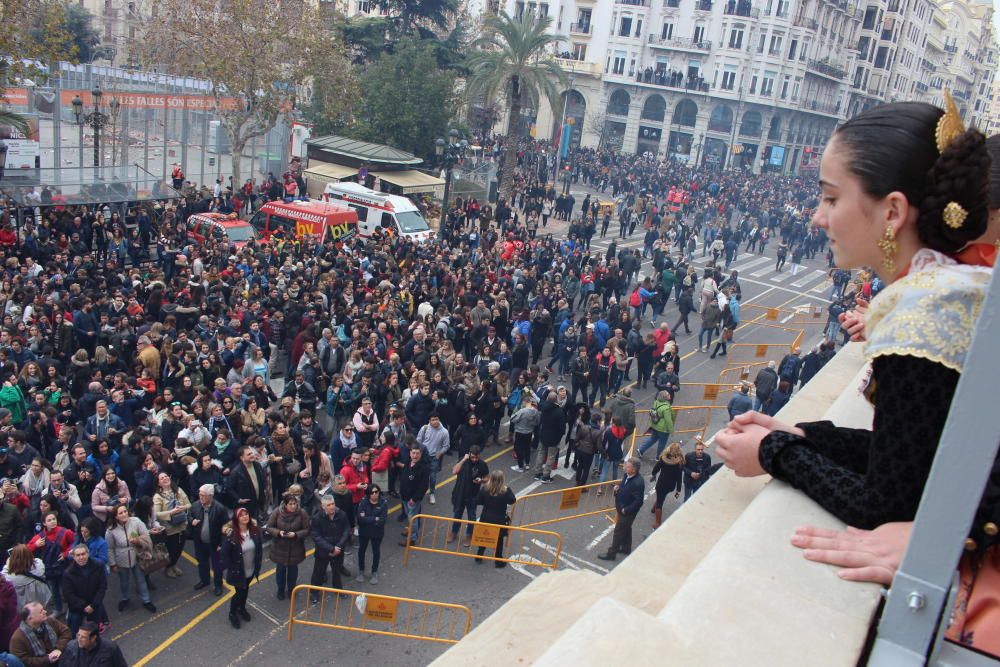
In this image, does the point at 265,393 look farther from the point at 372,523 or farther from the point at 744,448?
the point at 744,448

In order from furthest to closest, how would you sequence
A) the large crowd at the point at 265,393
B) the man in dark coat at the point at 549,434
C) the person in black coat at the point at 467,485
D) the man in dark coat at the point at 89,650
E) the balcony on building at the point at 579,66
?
1. the balcony on building at the point at 579,66
2. the man in dark coat at the point at 549,434
3. the person in black coat at the point at 467,485
4. the large crowd at the point at 265,393
5. the man in dark coat at the point at 89,650

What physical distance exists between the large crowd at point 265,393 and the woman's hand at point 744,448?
6.95 metres

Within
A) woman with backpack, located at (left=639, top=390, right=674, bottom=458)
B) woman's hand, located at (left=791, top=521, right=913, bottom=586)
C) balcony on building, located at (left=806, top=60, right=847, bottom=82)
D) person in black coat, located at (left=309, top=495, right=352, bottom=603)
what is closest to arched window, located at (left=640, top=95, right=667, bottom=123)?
balcony on building, located at (left=806, top=60, right=847, bottom=82)

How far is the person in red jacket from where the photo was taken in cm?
1086

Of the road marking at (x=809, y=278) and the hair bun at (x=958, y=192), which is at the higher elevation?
the hair bun at (x=958, y=192)

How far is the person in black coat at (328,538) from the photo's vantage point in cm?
994

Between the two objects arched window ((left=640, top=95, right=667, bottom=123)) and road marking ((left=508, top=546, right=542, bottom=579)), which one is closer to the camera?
road marking ((left=508, top=546, right=542, bottom=579))

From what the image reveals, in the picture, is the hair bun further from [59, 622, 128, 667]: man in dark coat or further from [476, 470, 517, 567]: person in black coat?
[476, 470, 517, 567]: person in black coat

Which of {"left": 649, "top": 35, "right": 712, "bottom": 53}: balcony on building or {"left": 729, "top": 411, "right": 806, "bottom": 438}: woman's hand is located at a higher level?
{"left": 649, "top": 35, "right": 712, "bottom": 53}: balcony on building

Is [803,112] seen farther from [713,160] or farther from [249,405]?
[249,405]

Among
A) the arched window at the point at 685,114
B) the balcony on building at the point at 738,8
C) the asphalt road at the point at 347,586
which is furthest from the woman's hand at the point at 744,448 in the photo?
the arched window at the point at 685,114

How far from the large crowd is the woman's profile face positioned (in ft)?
24.9

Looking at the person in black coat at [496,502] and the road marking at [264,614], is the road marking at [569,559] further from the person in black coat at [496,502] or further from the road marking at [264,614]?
the road marking at [264,614]

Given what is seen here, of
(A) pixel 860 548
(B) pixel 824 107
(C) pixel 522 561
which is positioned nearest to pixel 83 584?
(C) pixel 522 561
